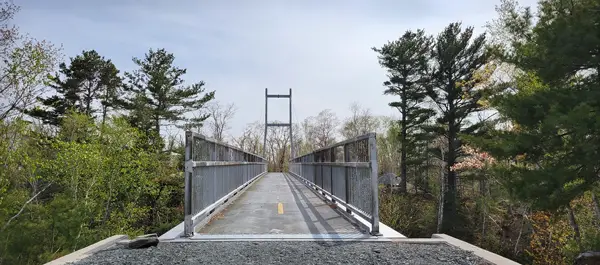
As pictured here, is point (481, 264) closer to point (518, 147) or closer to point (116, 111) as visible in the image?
point (518, 147)

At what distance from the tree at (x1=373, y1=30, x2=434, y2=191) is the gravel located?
27138 millimetres

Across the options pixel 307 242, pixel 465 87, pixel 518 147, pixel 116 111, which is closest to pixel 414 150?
pixel 465 87

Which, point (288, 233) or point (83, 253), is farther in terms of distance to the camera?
point (288, 233)

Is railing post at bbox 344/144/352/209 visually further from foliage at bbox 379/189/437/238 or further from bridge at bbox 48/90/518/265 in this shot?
foliage at bbox 379/189/437/238

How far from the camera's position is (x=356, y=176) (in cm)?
684

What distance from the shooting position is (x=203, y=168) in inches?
264

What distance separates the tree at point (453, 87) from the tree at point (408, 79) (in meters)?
2.14

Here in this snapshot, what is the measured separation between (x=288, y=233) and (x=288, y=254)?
1451 mm

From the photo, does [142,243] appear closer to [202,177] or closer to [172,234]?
[172,234]

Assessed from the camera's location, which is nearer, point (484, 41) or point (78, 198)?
point (78, 198)

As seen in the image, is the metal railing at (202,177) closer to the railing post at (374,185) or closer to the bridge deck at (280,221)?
the bridge deck at (280,221)

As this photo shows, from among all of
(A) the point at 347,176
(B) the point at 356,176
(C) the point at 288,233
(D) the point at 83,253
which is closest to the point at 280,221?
(C) the point at 288,233

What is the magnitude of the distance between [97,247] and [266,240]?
6.99 ft

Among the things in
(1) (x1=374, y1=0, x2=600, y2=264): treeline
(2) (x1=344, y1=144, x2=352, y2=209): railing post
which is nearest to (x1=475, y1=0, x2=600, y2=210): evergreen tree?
(1) (x1=374, y1=0, x2=600, y2=264): treeline
